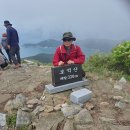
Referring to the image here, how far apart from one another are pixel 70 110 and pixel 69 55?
1.72 m

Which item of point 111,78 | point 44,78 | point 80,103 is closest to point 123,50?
point 111,78

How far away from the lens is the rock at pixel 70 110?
5.99 m

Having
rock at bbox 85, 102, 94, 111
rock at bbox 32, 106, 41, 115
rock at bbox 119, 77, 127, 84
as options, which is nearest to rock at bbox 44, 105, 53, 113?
rock at bbox 32, 106, 41, 115

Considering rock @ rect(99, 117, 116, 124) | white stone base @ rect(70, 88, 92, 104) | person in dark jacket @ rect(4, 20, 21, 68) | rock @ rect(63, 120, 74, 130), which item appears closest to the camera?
rock @ rect(63, 120, 74, 130)

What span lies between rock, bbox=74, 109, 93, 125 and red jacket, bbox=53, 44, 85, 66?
1.69 meters

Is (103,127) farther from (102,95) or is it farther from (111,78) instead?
(111,78)

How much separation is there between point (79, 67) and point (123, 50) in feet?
9.40

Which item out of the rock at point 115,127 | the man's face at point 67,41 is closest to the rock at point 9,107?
the man's face at point 67,41

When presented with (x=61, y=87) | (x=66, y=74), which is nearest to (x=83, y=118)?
(x=61, y=87)

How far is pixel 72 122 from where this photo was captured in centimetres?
573

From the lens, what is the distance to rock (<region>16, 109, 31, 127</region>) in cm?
597

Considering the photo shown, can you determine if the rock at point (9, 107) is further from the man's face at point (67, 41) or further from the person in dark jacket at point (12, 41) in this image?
the person in dark jacket at point (12, 41)

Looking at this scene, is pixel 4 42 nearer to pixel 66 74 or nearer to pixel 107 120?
pixel 66 74

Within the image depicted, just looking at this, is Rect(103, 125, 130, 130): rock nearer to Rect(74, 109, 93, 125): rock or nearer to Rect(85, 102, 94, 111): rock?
Rect(74, 109, 93, 125): rock
